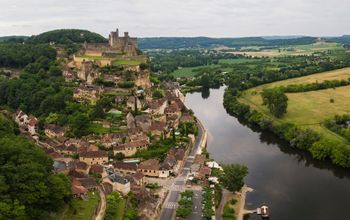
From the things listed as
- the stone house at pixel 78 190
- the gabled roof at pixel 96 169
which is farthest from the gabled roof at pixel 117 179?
the stone house at pixel 78 190

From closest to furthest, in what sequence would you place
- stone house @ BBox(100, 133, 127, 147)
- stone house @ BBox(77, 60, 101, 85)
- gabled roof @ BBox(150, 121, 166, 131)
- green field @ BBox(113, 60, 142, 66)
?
stone house @ BBox(100, 133, 127, 147) < gabled roof @ BBox(150, 121, 166, 131) < stone house @ BBox(77, 60, 101, 85) < green field @ BBox(113, 60, 142, 66)

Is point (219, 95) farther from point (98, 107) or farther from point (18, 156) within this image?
point (18, 156)

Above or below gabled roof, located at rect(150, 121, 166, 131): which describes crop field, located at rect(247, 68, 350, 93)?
above

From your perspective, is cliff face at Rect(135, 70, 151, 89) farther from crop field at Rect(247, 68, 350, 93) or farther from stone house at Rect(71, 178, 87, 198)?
stone house at Rect(71, 178, 87, 198)

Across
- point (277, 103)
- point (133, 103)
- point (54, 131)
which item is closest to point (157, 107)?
point (133, 103)

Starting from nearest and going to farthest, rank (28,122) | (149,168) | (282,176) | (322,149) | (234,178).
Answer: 1. (234,178)
2. (149,168)
3. (282,176)
4. (322,149)
5. (28,122)

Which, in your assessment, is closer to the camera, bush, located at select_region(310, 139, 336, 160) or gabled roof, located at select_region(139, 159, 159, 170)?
gabled roof, located at select_region(139, 159, 159, 170)

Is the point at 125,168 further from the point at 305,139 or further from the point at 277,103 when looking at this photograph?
the point at 277,103

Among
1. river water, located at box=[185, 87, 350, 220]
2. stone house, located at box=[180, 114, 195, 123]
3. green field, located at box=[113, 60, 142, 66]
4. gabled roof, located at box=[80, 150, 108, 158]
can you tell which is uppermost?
green field, located at box=[113, 60, 142, 66]

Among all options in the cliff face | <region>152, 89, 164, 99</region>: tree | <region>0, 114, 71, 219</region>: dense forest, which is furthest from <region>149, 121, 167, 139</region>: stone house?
<region>0, 114, 71, 219</region>: dense forest
